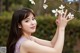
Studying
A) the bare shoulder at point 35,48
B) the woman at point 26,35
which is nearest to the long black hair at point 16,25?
the woman at point 26,35

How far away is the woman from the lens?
3.11 m

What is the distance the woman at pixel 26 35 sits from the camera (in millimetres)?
3107

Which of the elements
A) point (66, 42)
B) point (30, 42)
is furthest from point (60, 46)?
point (66, 42)

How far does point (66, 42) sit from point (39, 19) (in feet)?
3.06

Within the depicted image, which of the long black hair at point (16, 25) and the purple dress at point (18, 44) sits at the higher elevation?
the long black hair at point (16, 25)

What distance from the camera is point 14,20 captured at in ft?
10.5

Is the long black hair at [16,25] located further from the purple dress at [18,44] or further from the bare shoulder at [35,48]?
the bare shoulder at [35,48]

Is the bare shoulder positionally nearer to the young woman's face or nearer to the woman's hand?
the young woman's face

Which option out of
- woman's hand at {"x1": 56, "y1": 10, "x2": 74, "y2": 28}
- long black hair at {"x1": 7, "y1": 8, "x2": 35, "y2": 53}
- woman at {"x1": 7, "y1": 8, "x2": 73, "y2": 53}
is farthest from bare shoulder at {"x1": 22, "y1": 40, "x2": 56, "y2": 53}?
woman's hand at {"x1": 56, "y1": 10, "x2": 74, "y2": 28}

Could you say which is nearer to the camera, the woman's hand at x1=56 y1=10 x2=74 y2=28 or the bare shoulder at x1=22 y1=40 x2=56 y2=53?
the bare shoulder at x1=22 y1=40 x2=56 y2=53

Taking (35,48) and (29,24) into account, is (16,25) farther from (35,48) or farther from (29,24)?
(35,48)

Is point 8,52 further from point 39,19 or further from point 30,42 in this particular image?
point 39,19

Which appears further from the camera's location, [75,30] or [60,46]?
[75,30]

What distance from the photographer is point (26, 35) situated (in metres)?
3.26
